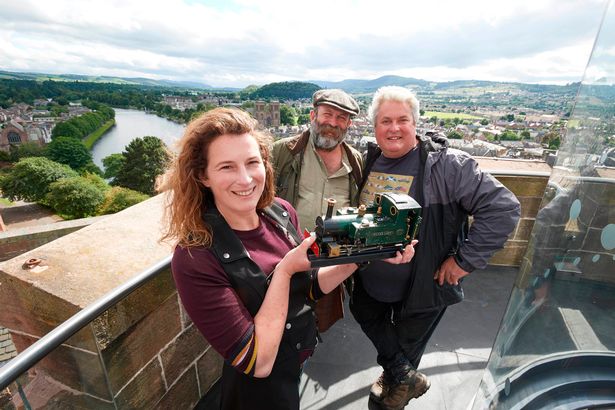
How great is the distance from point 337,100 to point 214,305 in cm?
196

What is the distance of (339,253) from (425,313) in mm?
1231

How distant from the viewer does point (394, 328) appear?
2.36 metres

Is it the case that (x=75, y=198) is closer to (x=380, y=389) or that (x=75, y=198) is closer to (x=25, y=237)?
(x=25, y=237)

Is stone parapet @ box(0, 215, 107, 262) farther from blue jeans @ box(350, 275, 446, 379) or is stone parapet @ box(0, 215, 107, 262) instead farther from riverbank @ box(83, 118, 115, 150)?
riverbank @ box(83, 118, 115, 150)

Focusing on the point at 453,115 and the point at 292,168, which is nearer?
the point at 292,168

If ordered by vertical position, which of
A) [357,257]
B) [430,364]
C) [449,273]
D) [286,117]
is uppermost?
[357,257]

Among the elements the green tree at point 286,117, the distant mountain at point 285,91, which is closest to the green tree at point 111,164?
the green tree at point 286,117

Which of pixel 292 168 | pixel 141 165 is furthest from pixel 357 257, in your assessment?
pixel 141 165

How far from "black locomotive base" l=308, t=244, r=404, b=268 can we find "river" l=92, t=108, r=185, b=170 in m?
73.4

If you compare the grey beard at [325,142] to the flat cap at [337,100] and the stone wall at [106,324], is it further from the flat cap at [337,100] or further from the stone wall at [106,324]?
the stone wall at [106,324]

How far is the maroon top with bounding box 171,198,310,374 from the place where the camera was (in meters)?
1.20

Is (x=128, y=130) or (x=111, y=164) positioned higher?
(x=111, y=164)

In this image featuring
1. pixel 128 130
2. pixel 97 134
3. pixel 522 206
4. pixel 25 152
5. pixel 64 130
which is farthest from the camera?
pixel 128 130

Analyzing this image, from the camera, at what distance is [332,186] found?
2658mm
